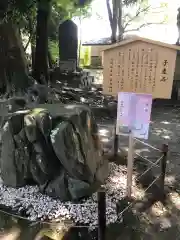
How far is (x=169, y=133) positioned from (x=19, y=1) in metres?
4.69

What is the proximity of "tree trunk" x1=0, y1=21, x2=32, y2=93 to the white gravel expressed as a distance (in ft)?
13.2

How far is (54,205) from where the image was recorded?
11.2ft

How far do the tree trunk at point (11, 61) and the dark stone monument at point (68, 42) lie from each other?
142 inches

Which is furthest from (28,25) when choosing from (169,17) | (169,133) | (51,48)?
(169,17)

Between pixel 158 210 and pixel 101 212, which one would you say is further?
pixel 158 210

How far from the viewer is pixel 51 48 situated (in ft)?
43.7

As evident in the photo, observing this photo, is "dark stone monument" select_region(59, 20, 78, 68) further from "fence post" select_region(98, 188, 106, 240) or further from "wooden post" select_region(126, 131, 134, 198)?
"fence post" select_region(98, 188, 106, 240)

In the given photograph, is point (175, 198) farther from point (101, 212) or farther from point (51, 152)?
point (51, 152)

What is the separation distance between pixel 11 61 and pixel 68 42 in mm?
4114

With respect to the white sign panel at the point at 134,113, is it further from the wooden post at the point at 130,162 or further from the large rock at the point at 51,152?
the large rock at the point at 51,152

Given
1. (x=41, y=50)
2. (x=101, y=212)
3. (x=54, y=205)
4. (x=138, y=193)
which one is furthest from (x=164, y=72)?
(x=41, y=50)

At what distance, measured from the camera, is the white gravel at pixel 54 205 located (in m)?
3.23

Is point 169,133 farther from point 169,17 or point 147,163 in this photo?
point 169,17

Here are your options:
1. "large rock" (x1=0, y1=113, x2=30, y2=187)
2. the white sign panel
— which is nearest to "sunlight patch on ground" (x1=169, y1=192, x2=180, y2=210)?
the white sign panel
